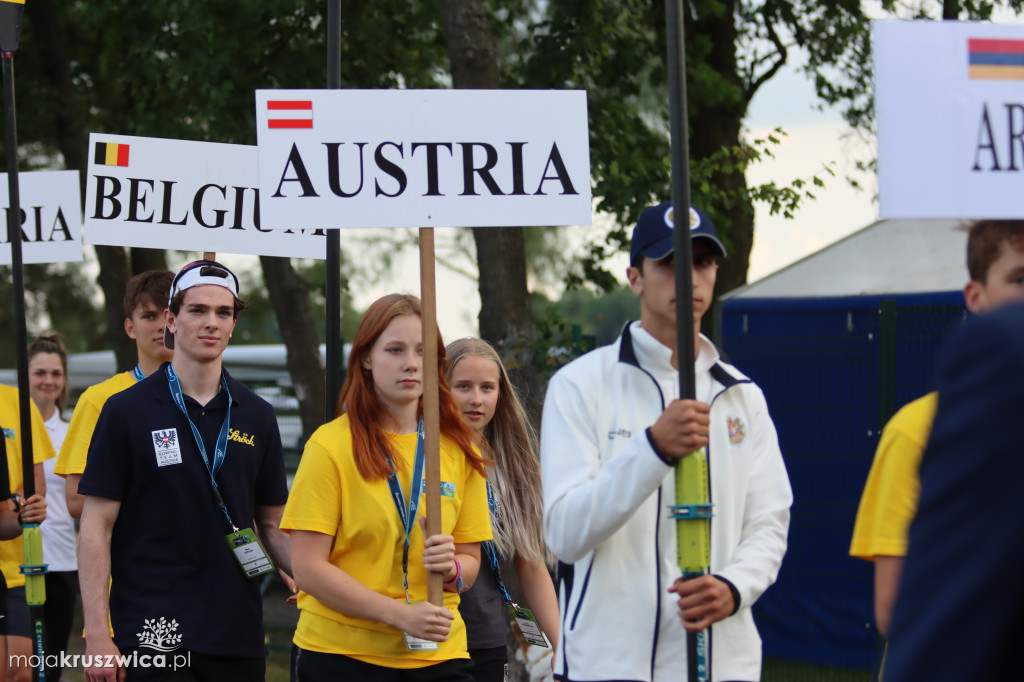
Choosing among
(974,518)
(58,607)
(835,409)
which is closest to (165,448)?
(58,607)

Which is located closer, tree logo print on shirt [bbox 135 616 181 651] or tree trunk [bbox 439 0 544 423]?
tree logo print on shirt [bbox 135 616 181 651]

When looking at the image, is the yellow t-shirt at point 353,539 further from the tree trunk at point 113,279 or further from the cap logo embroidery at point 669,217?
the tree trunk at point 113,279

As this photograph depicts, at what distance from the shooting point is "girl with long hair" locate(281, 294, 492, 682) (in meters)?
3.59

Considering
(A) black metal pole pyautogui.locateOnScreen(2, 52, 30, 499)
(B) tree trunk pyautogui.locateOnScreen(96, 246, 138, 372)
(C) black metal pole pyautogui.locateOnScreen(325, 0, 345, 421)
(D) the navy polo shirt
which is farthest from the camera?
(B) tree trunk pyautogui.locateOnScreen(96, 246, 138, 372)

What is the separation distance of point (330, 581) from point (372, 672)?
309 mm

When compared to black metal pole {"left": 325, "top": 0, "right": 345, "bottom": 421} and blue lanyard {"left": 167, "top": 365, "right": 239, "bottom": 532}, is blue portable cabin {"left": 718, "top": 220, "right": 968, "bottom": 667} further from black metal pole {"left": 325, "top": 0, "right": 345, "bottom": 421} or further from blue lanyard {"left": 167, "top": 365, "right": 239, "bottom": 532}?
blue lanyard {"left": 167, "top": 365, "right": 239, "bottom": 532}

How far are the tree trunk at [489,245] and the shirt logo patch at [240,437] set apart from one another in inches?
200

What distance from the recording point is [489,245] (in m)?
9.94

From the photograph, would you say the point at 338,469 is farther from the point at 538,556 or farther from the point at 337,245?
→ the point at 337,245

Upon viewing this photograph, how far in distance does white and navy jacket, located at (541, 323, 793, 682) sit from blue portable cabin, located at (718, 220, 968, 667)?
5.22 metres

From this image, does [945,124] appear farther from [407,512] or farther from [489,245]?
[489,245]

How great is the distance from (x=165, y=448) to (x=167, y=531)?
27cm

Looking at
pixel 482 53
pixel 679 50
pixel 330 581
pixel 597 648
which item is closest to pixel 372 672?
pixel 330 581

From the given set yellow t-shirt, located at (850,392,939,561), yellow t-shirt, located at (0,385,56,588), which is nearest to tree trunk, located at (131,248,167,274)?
yellow t-shirt, located at (0,385,56,588)
